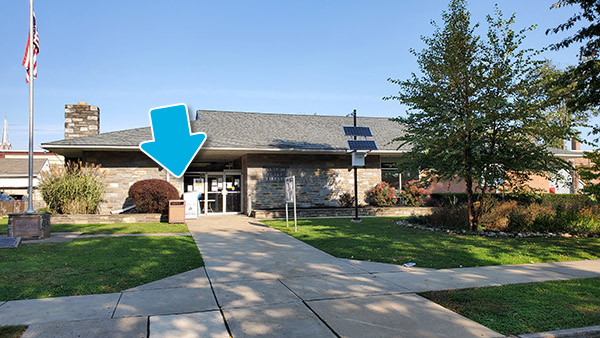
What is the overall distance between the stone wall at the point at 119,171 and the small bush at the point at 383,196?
35.1 ft

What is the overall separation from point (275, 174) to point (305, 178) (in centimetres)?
156

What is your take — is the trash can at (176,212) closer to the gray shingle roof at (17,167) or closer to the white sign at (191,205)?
the white sign at (191,205)

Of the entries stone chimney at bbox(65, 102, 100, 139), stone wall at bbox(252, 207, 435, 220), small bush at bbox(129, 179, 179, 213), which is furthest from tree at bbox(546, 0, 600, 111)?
stone chimney at bbox(65, 102, 100, 139)

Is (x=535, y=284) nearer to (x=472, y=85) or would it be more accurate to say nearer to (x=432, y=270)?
(x=432, y=270)

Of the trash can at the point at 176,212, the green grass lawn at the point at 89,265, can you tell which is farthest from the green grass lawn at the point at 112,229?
the green grass lawn at the point at 89,265

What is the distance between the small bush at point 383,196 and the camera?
780 inches

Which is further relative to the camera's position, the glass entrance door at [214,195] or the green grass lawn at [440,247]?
the glass entrance door at [214,195]

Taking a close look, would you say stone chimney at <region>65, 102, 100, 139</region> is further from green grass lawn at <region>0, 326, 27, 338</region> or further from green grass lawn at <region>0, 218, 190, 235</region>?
green grass lawn at <region>0, 326, 27, 338</region>

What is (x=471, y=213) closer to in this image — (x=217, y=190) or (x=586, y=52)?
(x=586, y=52)

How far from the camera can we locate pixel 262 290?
18.9ft

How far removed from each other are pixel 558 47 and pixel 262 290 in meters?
8.91

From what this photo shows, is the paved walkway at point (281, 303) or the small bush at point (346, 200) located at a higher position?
the small bush at point (346, 200)

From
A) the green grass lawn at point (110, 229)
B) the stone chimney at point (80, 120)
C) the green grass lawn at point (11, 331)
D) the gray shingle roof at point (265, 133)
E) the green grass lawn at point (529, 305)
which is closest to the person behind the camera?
the green grass lawn at point (11, 331)

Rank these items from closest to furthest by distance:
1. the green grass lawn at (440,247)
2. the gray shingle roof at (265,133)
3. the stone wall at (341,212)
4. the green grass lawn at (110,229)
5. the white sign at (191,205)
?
the green grass lawn at (440,247)
the green grass lawn at (110,229)
the white sign at (191,205)
the stone wall at (341,212)
the gray shingle roof at (265,133)
